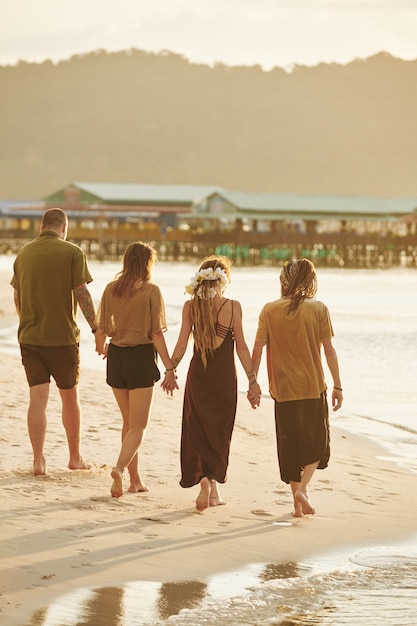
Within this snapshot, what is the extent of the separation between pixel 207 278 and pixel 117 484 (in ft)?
4.26

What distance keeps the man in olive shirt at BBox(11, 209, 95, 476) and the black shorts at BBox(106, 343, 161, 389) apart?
0.41 metres

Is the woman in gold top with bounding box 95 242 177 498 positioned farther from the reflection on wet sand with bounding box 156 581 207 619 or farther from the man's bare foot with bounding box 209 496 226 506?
the reflection on wet sand with bounding box 156 581 207 619

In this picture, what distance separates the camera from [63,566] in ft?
17.9

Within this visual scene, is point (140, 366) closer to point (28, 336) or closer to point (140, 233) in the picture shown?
point (28, 336)

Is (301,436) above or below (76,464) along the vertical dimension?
above

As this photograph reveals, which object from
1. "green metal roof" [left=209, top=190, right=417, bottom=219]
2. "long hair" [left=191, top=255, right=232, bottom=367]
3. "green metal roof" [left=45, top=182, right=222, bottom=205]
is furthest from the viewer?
"green metal roof" [left=45, top=182, right=222, bottom=205]

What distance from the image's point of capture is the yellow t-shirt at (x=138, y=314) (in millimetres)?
6984

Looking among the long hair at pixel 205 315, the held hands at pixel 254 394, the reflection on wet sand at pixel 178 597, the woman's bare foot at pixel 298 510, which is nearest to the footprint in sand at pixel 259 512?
the woman's bare foot at pixel 298 510

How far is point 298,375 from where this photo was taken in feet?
22.7

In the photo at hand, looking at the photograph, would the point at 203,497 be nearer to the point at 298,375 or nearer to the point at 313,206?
the point at 298,375

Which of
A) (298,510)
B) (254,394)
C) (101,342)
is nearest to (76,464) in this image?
(101,342)

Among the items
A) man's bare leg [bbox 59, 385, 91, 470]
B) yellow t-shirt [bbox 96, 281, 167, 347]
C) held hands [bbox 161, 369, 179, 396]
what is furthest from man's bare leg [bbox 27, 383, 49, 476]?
held hands [bbox 161, 369, 179, 396]

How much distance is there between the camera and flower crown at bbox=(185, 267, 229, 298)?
6.85 m

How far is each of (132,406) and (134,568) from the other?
1.63m
